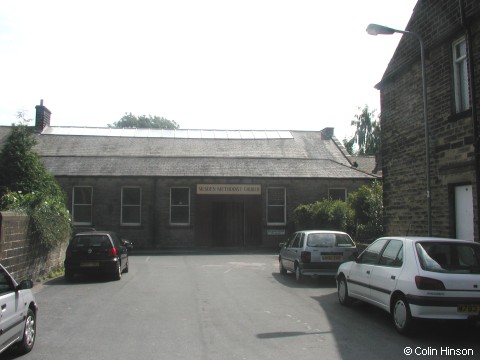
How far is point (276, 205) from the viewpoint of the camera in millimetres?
29688

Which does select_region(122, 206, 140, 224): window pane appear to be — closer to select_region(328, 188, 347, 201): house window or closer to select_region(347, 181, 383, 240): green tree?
select_region(328, 188, 347, 201): house window

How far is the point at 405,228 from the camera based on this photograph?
1451cm

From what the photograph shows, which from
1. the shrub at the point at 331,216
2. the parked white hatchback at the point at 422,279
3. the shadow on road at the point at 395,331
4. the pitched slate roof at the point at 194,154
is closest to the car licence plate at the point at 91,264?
the shadow on road at the point at 395,331

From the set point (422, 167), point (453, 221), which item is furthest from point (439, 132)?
point (453, 221)

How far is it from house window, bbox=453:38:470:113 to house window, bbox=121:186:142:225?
2050 cm

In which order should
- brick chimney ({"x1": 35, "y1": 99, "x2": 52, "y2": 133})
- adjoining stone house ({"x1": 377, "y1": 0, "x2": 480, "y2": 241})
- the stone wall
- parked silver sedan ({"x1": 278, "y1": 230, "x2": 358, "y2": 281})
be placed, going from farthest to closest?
1. brick chimney ({"x1": 35, "y1": 99, "x2": 52, "y2": 133})
2. the stone wall
3. parked silver sedan ({"x1": 278, "y1": 230, "x2": 358, "y2": 281})
4. adjoining stone house ({"x1": 377, "y1": 0, "x2": 480, "y2": 241})

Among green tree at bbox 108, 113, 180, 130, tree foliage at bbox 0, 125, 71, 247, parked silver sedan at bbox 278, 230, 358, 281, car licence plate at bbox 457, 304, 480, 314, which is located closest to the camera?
car licence plate at bbox 457, 304, 480, 314

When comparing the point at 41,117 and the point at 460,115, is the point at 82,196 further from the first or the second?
the point at 460,115

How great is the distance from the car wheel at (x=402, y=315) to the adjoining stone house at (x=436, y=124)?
464 cm

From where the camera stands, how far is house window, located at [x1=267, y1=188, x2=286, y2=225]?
29656 millimetres

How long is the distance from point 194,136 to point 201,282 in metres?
24.6

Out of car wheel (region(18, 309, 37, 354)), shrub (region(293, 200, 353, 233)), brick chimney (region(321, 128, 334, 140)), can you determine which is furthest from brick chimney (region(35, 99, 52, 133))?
car wheel (region(18, 309, 37, 354))

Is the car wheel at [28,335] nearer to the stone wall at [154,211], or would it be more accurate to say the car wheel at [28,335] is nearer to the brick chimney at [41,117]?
the stone wall at [154,211]

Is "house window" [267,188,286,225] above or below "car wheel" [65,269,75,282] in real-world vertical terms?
above
